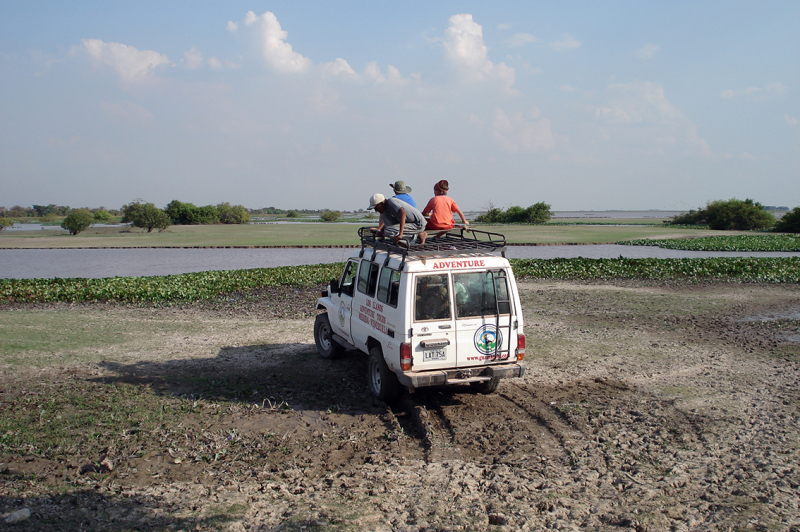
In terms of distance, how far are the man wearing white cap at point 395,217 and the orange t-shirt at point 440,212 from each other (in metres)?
0.19

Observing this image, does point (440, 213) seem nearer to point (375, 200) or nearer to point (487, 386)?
point (375, 200)

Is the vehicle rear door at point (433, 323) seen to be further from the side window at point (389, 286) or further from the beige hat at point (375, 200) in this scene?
the beige hat at point (375, 200)

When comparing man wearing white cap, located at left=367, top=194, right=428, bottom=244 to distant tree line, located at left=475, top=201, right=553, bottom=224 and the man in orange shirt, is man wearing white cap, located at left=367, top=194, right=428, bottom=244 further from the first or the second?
distant tree line, located at left=475, top=201, right=553, bottom=224

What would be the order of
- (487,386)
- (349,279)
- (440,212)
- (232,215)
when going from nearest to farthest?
(487,386) → (440,212) → (349,279) → (232,215)

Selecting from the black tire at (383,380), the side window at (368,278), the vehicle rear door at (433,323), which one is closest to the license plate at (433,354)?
the vehicle rear door at (433,323)

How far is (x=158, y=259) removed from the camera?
4059cm

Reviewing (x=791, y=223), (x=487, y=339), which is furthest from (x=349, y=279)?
(x=791, y=223)

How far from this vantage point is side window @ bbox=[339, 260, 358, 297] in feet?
32.0

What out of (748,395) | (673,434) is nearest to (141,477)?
(673,434)

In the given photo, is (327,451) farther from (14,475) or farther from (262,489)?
(14,475)

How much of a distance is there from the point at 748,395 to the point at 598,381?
2301mm

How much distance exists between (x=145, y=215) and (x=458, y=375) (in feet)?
259

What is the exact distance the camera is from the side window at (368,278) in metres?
8.76

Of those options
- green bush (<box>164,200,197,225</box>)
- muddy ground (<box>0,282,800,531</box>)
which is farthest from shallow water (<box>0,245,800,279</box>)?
green bush (<box>164,200,197,225</box>)
